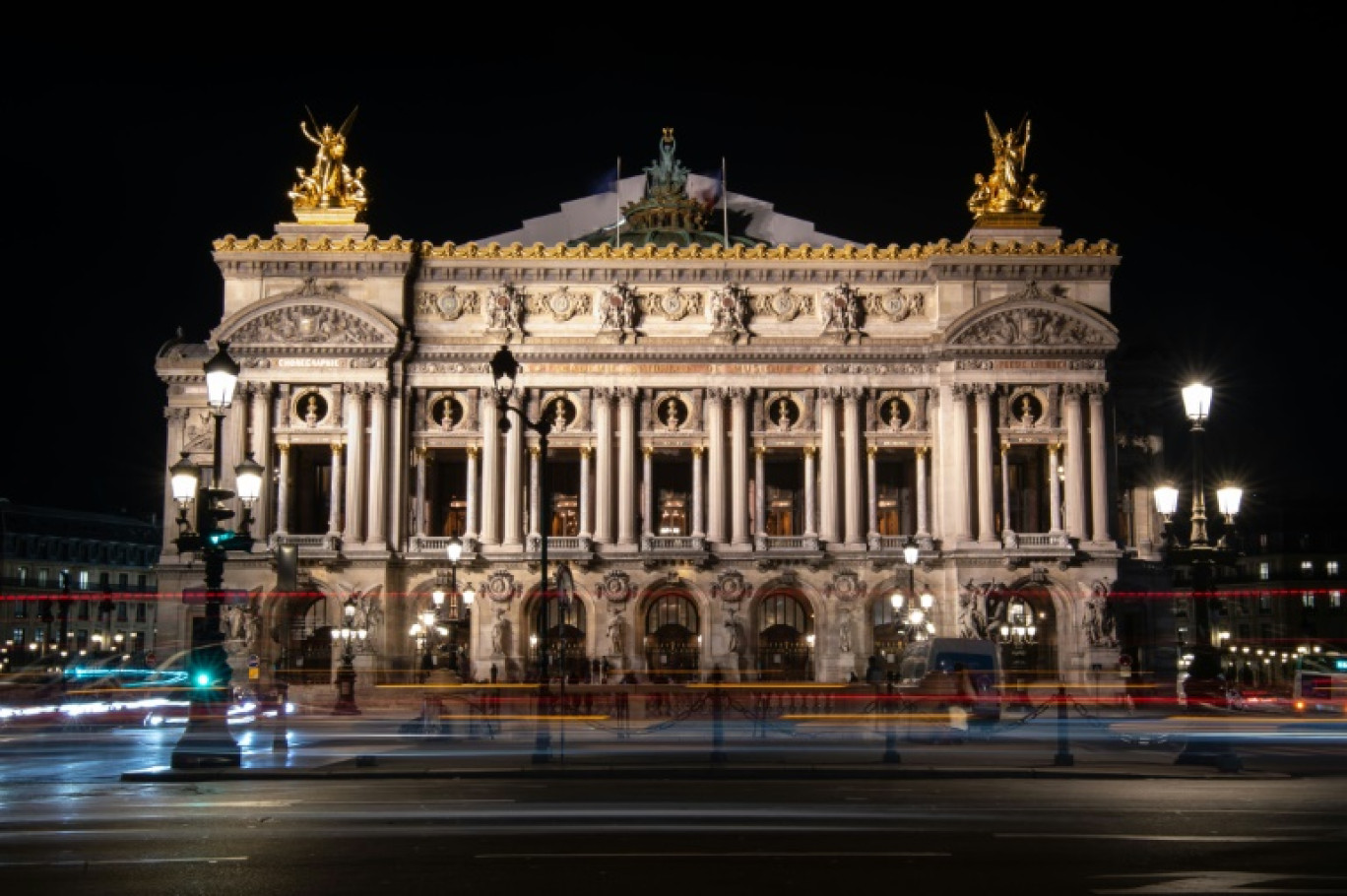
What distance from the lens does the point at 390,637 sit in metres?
74.1

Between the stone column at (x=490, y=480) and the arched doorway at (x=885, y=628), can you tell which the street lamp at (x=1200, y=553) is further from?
the stone column at (x=490, y=480)

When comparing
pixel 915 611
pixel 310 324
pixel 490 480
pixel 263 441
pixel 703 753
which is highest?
pixel 310 324

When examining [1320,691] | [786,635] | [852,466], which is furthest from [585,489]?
[1320,691]

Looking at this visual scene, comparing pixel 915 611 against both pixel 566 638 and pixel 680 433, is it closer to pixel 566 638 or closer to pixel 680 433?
pixel 680 433

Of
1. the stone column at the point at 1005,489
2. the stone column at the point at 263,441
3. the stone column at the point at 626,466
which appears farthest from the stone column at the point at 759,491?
the stone column at the point at 263,441

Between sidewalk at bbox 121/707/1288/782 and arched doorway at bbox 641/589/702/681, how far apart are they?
2477 centimetres

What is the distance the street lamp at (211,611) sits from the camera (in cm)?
3284

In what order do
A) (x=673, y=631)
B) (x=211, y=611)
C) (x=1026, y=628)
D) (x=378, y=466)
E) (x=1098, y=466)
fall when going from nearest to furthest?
1. (x=211, y=611)
2. (x=378, y=466)
3. (x=1026, y=628)
4. (x=1098, y=466)
5. (x=673, y=631)

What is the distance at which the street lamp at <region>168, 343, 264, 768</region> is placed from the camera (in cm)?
3284

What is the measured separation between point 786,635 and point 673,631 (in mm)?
5312

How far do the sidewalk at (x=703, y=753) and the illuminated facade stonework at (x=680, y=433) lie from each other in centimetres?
2343

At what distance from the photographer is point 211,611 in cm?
3397

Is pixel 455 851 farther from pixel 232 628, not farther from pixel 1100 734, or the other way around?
pixel 232 628

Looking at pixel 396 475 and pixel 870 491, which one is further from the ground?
pixel 396 475
